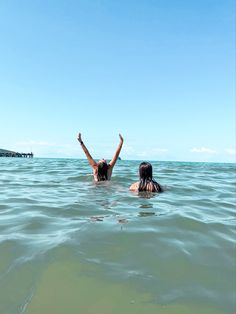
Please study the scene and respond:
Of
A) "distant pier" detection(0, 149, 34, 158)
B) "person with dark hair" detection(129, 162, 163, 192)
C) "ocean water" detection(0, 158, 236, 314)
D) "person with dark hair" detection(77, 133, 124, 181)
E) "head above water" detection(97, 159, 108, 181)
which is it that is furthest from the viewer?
"distant pier" detection(0, 149, 34, 158)

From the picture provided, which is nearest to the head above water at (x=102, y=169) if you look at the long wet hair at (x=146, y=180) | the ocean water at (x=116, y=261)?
the long wet hair at (x=146, y=180)

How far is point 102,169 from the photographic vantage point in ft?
38.3

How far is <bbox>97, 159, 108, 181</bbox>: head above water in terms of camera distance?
1155 cm

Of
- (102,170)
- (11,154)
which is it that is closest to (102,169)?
(102,170)

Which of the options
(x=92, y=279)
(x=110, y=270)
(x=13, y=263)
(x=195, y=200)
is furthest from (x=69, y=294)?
(x=195, y=200)

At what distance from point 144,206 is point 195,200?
1.99 meters

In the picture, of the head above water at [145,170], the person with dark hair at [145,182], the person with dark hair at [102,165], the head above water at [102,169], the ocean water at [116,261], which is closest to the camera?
the ocean water at [116,261]

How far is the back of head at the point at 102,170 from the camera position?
38.0ft

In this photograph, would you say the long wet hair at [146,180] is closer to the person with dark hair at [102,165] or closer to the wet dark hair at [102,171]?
the person with dark hair at [102,165]

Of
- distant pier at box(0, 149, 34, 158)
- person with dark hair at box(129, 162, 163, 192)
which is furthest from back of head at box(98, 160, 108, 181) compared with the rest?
distant pier at box(0, 149, 34, 158)

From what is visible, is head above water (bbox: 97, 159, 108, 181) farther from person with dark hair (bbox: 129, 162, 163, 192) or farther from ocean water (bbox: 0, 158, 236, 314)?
ocean water (bbox: 0, 158, 236, 314)

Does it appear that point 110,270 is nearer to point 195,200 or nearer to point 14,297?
point 14,297

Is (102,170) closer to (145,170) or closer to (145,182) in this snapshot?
(145,182)

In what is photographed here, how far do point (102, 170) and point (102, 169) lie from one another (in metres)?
0.05
